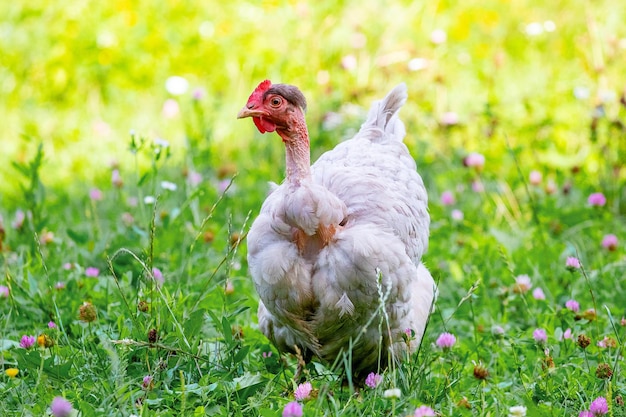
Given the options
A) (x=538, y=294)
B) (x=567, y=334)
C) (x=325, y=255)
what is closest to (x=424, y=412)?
(x=325, y=255)

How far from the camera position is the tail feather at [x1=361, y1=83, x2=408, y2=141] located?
14.5 ft

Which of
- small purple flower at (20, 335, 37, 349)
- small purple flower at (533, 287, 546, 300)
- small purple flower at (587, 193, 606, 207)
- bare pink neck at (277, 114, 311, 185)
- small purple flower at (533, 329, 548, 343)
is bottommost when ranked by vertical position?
small purple flower at (587, 193, 606, 207)

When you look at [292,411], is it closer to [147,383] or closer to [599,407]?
[147,383]

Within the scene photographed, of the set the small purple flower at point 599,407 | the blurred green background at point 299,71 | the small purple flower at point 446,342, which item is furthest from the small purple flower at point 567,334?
the blurred green background at point 299,71

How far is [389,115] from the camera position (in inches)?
176

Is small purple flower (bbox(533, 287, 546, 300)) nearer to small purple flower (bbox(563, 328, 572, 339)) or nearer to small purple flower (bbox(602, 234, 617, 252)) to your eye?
small purple flower (bbox(563, 328, 572, 339))

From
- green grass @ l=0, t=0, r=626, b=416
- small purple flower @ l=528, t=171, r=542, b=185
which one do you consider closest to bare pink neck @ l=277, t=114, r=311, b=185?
green grass @ l=0, t=0, r=626, b=416

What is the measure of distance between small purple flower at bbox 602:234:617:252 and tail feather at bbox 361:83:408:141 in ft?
4.42

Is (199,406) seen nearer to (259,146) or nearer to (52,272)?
(52,272)

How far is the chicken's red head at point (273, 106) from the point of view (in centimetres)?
316

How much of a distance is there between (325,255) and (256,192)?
2808 millimetres

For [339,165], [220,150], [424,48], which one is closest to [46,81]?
[220,150]

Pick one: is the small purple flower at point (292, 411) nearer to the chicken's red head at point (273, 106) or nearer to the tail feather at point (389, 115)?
the chicken's red head at point (273, 106)

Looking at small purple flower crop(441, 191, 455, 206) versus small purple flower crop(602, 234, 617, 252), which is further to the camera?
small purple flower crop(441, 191, 455, 206)
